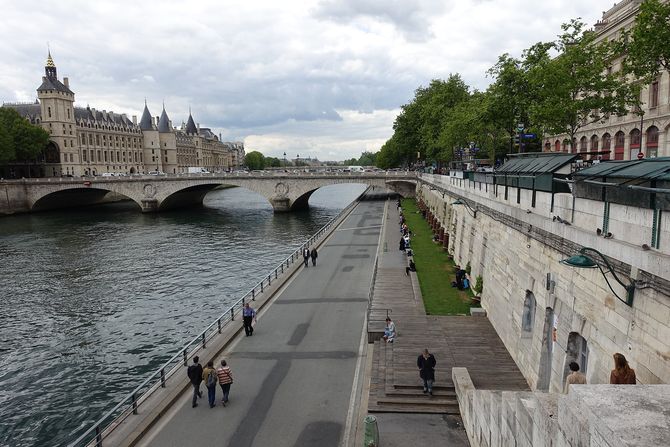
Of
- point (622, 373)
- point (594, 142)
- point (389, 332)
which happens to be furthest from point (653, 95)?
point (622, 373)

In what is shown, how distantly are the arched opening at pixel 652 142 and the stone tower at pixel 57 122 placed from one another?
113 meters

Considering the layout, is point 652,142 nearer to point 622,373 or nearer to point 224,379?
point 622,373

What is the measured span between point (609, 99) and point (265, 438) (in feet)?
74.2

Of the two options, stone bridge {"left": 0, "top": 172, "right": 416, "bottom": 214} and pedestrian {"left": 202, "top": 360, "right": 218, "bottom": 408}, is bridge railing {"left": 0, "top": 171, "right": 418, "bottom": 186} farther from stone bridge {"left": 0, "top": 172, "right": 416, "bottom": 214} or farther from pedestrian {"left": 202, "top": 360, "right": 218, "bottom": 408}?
pedestrian {"left": 202, "top": 360, "right": 218, "bottom": 408}

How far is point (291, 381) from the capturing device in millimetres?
16547

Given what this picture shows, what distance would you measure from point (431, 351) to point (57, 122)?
117 meters

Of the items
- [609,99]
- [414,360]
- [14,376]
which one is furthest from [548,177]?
[14,376]

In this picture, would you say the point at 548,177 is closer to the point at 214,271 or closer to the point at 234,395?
the point at 234,395

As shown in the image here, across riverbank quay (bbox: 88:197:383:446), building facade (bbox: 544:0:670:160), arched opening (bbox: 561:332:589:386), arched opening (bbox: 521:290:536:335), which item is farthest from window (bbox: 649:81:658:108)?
arched opening (bbox: 561:332:589:386)

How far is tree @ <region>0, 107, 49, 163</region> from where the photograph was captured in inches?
3469

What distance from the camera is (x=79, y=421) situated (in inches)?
670

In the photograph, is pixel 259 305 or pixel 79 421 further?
pixel 259 305

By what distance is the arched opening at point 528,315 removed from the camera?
15.4 meters

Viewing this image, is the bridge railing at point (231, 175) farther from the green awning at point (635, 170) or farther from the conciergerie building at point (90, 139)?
the green awning at point (635, 170)
